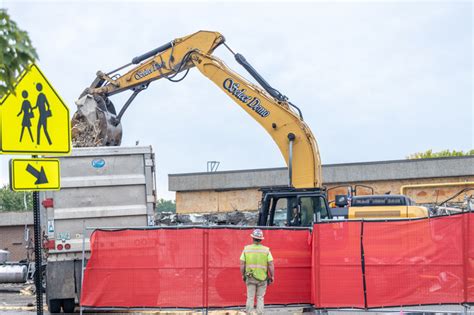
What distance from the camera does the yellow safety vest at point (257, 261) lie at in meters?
13.9

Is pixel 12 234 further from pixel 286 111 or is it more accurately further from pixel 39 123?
pixel 39 123

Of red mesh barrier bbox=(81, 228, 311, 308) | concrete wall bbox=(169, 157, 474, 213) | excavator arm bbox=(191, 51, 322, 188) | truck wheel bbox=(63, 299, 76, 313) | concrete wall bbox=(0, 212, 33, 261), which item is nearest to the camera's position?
red mesh barrier bbox=(81, 228, 311, 308)

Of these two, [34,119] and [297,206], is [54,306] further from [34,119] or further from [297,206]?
[34,119]

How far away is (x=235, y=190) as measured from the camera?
41.7 metres

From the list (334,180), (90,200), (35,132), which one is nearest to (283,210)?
(90,200)

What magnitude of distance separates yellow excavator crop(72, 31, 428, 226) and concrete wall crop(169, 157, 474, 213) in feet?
59.0

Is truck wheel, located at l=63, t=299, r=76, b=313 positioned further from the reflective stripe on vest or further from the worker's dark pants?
the reflective stripe on vest

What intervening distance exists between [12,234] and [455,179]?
Answer: 24374 mm

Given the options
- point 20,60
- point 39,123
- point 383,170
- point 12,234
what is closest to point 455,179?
point 383,170

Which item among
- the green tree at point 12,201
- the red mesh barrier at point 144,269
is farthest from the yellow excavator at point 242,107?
the green tree at point 12,201

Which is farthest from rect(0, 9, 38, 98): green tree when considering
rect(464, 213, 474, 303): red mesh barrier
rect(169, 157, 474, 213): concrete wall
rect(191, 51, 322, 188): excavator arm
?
rect(169, 157, 474, 213): concrete wall

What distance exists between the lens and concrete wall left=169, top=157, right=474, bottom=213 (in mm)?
38750

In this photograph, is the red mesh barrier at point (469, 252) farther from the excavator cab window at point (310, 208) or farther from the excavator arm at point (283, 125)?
the excavator arm at point (283, 125)

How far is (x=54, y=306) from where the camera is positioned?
1688cm
